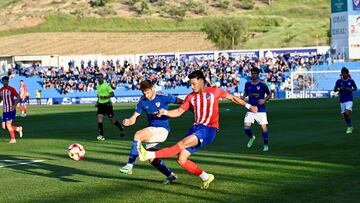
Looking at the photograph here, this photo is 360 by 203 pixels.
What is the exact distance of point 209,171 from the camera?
16.3 meters

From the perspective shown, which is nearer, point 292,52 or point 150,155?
point 150,155

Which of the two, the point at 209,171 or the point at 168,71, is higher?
the point at 209,171

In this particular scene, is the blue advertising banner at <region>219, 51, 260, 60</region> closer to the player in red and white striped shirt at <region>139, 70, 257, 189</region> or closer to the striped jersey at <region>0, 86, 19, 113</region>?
the striped jersey at <region>0, 86, 19, 113</region>

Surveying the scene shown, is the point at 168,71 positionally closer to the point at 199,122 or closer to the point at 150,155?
the point at 199,122

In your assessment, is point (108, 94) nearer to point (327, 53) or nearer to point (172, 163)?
point (172, 163)

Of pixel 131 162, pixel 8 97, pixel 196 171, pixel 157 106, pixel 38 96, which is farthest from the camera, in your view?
pixel 38 96

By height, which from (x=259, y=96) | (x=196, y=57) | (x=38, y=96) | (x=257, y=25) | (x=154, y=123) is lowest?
(x=38, y=96)

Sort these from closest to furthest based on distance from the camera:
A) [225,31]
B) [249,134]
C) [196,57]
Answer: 1. [249,134]
2. [196,57]
3. [225,31]

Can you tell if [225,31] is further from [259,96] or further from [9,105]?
[259,96]

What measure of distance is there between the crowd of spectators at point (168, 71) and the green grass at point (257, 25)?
109 feet

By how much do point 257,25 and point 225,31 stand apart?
16169mm

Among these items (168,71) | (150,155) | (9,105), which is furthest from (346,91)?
(168,71)

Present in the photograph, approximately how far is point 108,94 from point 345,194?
1607 centimetres

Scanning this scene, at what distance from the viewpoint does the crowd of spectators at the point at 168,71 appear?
70.9 meters
